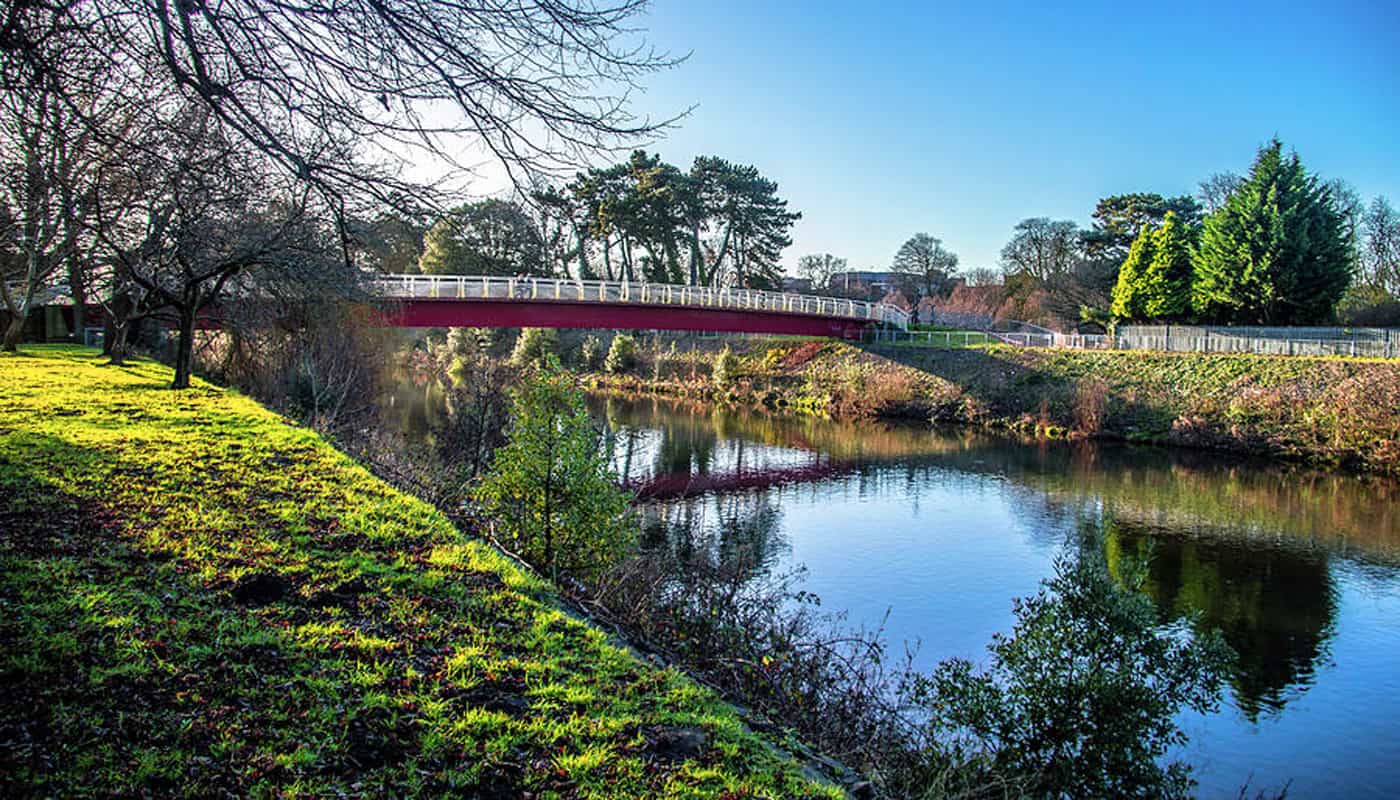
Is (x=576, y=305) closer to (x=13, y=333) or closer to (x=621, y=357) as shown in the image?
(x=13, y=333)

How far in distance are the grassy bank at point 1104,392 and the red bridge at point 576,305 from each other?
5565 millimetres

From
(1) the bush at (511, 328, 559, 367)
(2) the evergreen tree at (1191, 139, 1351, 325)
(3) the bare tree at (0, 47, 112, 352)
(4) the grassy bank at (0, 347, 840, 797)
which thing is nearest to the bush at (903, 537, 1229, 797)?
(4) the grassy bank at (0, 347, 840, 797)

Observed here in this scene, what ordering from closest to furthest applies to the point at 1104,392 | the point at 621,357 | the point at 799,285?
the point at 1104,392 → the point at 621,357 → the point at 799,285

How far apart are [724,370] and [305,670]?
1747 inches

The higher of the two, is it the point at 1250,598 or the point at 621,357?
the point at 621,357

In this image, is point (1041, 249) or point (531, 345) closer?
point (531, 345)

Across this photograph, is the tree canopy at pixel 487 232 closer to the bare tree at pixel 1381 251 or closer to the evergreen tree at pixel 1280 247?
the evergreen tree at pixel 1280 247

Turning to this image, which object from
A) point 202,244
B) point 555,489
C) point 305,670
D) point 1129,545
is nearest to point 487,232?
point 555,489

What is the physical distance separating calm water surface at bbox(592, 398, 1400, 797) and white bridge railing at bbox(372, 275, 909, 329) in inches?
260

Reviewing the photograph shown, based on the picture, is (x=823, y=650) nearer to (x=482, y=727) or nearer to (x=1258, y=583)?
(x=482, y=727)

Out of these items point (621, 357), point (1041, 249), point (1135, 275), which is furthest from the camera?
point (1041, 249)

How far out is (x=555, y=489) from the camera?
9.65m

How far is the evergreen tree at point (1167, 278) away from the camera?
42500 mm

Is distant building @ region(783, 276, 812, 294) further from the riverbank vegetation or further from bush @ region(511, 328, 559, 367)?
the riverbank vegetation
